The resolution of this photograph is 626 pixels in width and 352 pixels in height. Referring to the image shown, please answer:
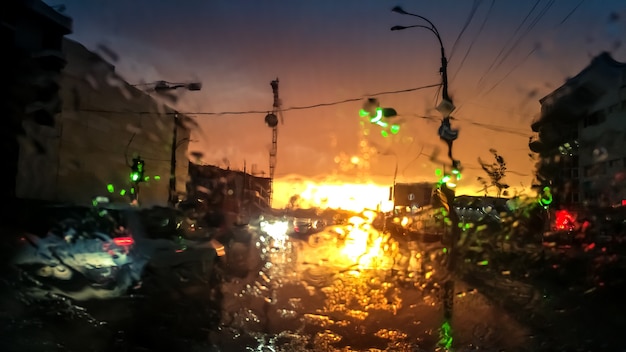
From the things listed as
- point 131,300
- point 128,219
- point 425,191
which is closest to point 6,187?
point 128,219

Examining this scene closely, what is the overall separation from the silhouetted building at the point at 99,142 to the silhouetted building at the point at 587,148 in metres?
13.1

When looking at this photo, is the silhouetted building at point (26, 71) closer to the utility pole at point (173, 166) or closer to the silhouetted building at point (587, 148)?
the utility pole at point (173, 166)

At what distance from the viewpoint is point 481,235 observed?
818 inches

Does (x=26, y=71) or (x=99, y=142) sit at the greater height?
(x=26, y=71)

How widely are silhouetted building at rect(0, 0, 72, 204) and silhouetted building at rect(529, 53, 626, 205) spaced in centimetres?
1526

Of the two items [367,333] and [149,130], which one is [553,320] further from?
[149,130]

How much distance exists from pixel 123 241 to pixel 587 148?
25082 millimetres

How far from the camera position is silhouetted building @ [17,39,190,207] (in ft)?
36.9

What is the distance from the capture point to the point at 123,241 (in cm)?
809

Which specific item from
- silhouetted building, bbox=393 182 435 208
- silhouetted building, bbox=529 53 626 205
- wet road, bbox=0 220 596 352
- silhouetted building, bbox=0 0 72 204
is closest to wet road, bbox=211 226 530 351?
wet road, bbox=0 220 596 352

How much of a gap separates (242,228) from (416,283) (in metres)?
9.48

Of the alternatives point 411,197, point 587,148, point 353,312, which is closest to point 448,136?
point 353,312

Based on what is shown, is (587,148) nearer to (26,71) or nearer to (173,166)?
(173,166)

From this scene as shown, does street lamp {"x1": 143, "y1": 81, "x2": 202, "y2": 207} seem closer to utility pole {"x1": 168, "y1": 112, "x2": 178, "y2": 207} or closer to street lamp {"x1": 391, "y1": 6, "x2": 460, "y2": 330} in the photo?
utility pole {"x1": 168, "y1": 112, "x2": 178, "y2": 207}
